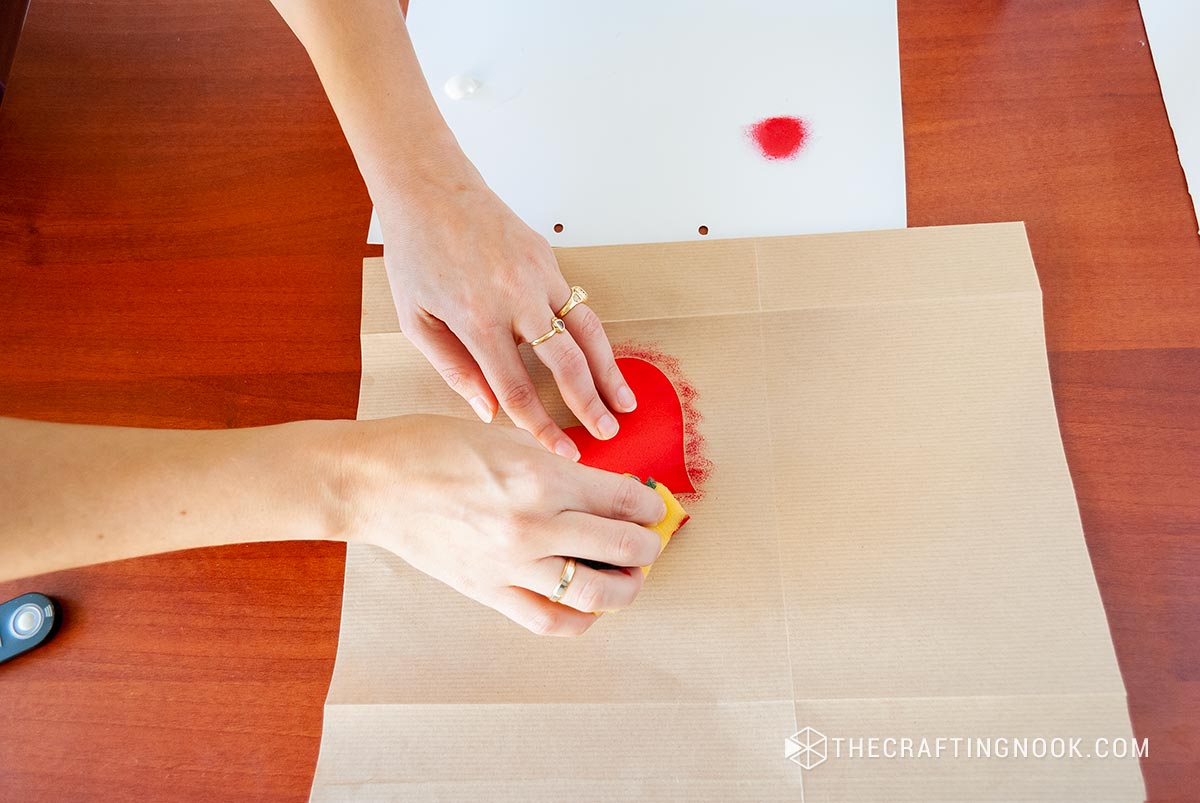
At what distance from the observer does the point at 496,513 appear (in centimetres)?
62

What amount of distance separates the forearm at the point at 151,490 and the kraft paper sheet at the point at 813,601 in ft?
0.49

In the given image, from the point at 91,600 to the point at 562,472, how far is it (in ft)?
1.69

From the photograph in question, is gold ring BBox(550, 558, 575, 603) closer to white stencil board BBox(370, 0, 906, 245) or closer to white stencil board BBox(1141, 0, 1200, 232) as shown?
white stencil board BBox(370, 0, 906, 245)

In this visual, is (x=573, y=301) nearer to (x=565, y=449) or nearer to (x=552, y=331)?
(x=552, y=331)

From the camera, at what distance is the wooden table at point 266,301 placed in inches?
28.4

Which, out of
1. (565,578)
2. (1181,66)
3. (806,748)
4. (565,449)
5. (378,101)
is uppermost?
(1181,66)

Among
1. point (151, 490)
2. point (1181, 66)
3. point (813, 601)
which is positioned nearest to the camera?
point (151, 490)

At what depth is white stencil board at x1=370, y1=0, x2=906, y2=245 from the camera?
2.89 ft

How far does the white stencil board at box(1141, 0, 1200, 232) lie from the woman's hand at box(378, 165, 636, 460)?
659 millimetres

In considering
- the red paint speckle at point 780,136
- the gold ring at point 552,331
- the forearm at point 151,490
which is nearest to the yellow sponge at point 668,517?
the gold ring at point 552,331

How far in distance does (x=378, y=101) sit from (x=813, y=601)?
0.65 meters

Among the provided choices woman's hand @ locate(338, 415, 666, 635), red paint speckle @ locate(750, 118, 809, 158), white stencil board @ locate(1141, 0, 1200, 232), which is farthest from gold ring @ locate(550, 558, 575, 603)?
white stencil board @ locate(1141, 0, 1200, 232)

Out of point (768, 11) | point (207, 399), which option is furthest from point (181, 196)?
point (768, 11)

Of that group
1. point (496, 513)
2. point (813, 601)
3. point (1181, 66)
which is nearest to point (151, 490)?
point (496, 513)
